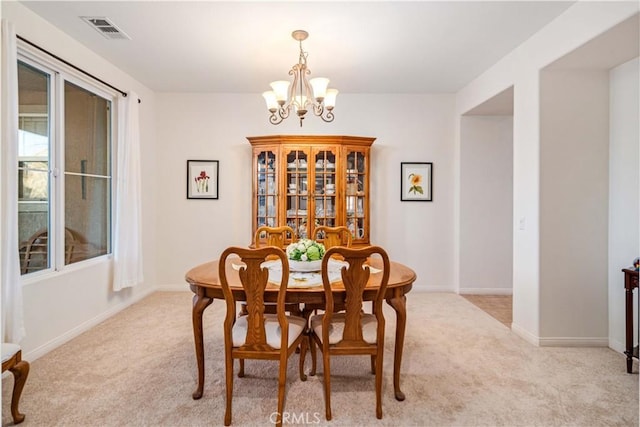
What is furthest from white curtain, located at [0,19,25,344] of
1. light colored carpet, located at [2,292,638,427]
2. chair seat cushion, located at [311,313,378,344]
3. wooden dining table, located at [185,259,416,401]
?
chair seat cushion, located at [311,313,378,344]

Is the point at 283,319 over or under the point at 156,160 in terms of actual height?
under

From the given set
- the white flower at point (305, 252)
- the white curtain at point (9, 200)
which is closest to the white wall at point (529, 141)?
the white flower at point (305, 252)

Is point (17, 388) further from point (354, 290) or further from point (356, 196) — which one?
point (356, 196)

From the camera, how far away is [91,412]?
6.40 feet

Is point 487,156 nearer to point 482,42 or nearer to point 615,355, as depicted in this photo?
point 482,42

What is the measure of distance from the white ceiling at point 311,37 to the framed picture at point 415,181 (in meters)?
1.05

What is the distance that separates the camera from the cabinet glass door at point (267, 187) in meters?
4.27

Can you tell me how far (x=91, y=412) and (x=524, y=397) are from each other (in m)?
2.47

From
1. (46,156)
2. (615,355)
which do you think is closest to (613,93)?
(615,355)

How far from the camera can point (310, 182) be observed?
166 inches

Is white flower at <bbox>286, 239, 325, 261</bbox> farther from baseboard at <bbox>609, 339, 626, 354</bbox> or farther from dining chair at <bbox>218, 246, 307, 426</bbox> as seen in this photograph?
baseboard at <bbox>609, 339, 626, 354</bbox>

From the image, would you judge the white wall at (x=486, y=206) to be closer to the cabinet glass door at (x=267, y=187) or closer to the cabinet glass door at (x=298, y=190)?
the cabinet glass door at (x=298, y=190)

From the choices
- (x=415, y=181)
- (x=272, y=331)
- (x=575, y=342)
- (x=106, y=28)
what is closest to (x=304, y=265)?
(x=272, y=331)

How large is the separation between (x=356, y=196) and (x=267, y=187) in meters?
1.08
